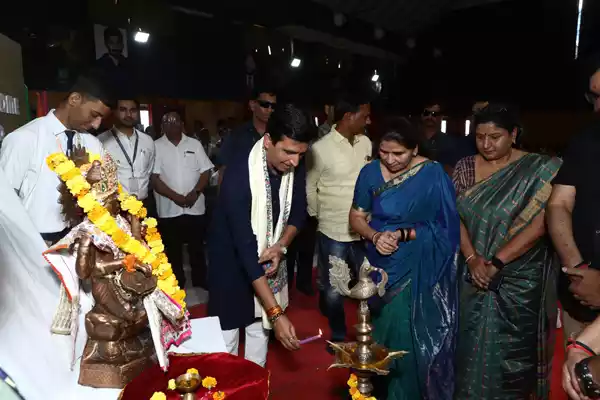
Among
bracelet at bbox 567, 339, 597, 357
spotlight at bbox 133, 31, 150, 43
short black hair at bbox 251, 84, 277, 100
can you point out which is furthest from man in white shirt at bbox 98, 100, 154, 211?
bracelet at bbox 567, 339, 597, 357

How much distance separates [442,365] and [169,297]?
135 cm

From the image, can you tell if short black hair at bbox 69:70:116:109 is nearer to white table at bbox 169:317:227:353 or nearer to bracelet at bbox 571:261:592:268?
white table at bbox 169:317:227:353

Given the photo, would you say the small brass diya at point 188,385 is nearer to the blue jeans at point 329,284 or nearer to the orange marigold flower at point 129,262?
the orange marigold flower at point 129,262

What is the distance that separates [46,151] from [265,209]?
1.23 meters

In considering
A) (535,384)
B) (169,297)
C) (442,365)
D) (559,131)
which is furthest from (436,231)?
(559,131)

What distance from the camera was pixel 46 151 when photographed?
7.52ft

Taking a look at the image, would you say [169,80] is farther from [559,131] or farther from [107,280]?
[559,131]

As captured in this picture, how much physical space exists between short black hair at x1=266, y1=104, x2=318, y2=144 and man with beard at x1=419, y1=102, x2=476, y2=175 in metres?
1.82

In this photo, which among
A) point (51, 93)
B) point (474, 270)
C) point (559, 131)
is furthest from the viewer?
point (559, 131)

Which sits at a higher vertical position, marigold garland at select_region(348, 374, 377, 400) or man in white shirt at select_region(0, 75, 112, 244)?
man in white shirt at select_region(0, 75, 112, 244)

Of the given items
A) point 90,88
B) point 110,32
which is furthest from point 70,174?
point 110,32

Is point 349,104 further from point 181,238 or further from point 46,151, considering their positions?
point 181,238

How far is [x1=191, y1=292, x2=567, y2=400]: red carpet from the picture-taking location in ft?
8.38

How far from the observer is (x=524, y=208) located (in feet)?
7.40
